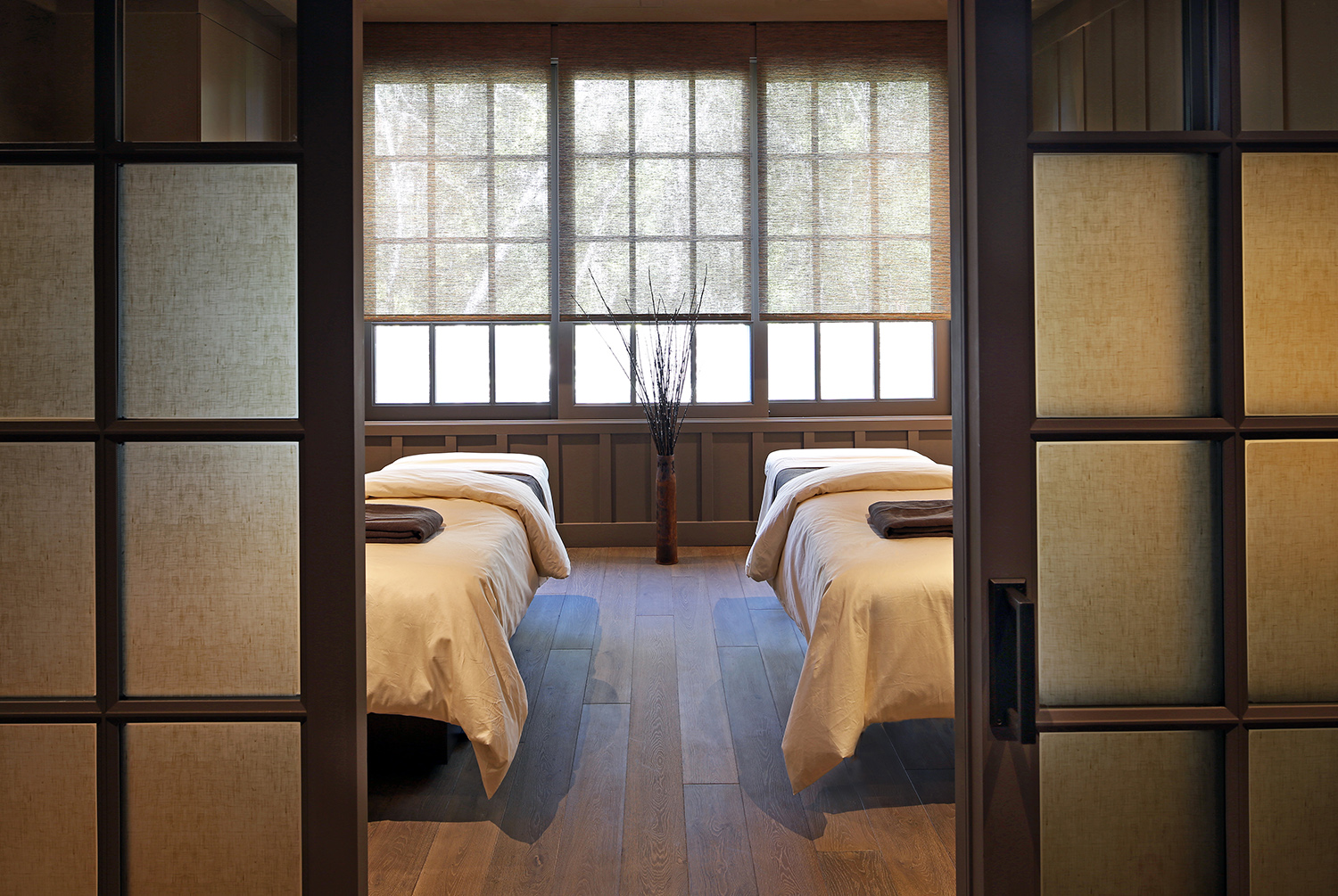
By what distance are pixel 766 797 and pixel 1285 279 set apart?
171cm

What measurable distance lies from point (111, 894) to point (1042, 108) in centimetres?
152

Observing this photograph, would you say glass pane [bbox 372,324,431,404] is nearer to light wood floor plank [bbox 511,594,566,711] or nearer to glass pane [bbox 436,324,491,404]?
glass pane [bbox 436,324,491,404]

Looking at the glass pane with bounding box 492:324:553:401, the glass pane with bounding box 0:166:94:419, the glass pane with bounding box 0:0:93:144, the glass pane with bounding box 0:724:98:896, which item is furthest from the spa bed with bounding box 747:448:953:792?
the glass pane with bounding box 492:324:553:401

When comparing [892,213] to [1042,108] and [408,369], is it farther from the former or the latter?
[1042,108]

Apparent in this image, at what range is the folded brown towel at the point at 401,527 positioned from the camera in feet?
8.92

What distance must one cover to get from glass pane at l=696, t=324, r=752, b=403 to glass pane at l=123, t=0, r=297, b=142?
4.43 meters

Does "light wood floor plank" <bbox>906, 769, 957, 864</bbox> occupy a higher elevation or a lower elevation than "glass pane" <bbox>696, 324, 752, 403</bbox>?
lower

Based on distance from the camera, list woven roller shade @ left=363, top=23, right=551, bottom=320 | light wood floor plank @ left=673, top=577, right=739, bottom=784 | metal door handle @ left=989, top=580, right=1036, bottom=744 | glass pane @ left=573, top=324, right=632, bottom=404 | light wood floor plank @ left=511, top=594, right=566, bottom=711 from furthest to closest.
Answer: glass pane @ left=573, top=324, right=632, bottom=404, woven roller shade @ left=363, top=23, right=551, bottom=320, light wood floor plank @ left=511, top=594, right=566, bottom=711, light wood floor plank @ left=673, top=577, right=739, bottom=784, metal door handle @ left=989, top=580, right=1036, bottom=744

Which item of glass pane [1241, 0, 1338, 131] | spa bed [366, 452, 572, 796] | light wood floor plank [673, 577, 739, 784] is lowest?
light wood floor plank [673, 577, 739, 784]

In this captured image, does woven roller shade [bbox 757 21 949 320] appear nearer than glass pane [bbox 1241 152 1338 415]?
No

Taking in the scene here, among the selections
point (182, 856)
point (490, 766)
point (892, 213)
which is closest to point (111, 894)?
point (182, 856)

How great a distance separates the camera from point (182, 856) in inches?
44.3

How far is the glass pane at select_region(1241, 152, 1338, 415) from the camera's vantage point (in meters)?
1.09

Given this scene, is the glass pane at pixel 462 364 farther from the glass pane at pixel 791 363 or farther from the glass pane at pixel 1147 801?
the glass pane at pixel 1147 801
